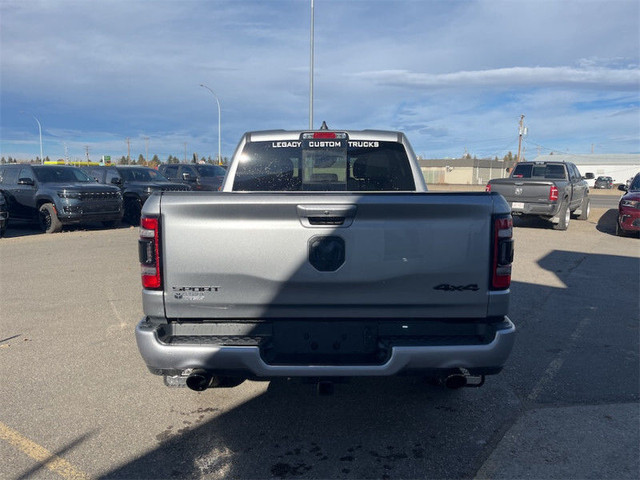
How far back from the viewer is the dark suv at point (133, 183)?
651 inches

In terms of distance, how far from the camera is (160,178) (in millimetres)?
18156

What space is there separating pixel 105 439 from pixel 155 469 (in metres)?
0.57

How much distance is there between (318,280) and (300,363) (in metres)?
0.49

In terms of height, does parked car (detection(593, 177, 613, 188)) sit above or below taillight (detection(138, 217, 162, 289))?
below

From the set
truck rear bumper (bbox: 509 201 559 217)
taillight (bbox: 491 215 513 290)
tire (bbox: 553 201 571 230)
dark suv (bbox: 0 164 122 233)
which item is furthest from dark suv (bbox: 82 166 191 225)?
taillight (bbox: 491 215 513 290)

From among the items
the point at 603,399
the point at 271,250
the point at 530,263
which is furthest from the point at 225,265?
the point at 530,263

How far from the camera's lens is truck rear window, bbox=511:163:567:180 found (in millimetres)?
16531

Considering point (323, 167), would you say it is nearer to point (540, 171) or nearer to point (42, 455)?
point (42, 455)

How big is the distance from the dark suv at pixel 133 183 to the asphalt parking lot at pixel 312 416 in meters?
10.5

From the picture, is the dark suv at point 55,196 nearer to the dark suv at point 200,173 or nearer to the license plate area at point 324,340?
the dark suv at point 200,173

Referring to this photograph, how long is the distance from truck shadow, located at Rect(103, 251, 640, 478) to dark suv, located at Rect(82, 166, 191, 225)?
13186 millimetres

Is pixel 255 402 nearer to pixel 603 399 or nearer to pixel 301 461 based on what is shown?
pixel 301 461

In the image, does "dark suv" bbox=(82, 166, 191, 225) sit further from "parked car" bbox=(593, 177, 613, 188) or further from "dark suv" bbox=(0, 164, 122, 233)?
"parked car" bbox=(593, 177, 613, 188)

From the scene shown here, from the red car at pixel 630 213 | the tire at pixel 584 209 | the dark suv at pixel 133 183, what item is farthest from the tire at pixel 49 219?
Result: the tire at pixel 584 209
